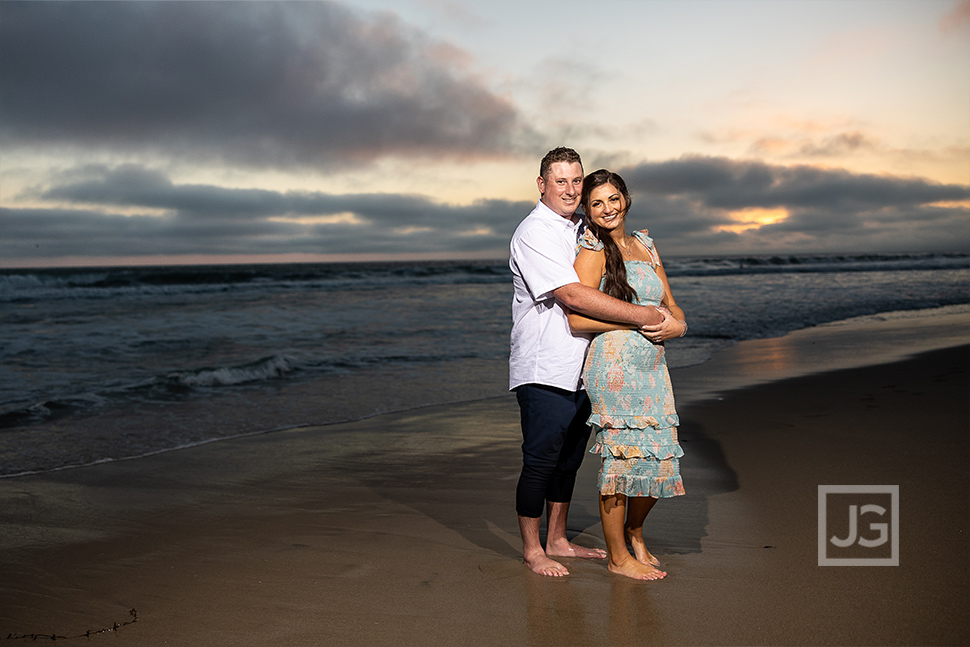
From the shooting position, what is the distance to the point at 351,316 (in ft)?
58.6

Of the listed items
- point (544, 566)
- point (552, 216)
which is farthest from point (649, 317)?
point (544, 566)

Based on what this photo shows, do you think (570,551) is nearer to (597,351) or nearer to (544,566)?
(544,566)

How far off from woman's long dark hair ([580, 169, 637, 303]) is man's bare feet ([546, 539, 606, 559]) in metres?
1.29

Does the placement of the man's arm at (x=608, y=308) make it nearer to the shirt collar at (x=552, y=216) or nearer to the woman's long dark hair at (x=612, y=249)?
the woman's long dark hair at (x=612, y=249)

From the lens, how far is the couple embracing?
3.04m

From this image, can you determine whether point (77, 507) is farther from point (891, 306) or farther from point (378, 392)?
point (891, 306)

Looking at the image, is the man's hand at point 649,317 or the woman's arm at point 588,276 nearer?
the man's hand at point 649,317

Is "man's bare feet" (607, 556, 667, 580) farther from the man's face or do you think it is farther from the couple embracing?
the man's face

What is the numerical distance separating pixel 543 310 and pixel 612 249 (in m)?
0.42

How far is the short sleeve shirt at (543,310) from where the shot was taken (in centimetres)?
311
